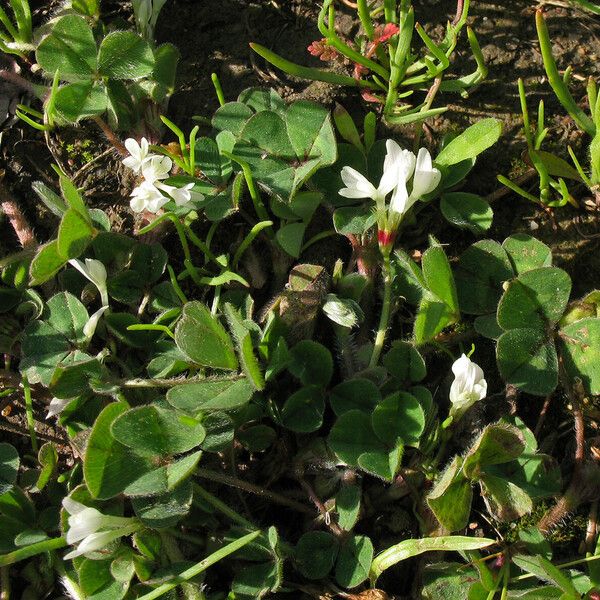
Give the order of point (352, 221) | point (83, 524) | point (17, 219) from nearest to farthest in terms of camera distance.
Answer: point (83, 524) → point (352, 221) → point (17, 219)

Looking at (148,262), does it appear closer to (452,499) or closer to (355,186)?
(355,186)

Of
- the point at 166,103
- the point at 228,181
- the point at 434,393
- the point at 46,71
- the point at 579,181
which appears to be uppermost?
the point at 46,71

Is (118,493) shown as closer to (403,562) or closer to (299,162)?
(403,562)

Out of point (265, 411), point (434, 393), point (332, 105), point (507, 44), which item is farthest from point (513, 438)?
point (507, 44)

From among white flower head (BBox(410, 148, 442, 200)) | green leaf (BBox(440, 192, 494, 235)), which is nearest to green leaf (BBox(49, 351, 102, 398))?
white flower head (BBox(410, 148, 442, 200))

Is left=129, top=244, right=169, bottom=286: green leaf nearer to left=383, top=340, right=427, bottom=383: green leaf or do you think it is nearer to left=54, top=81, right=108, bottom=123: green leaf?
left=54, top=81, right=108, bottom=123: green leaf

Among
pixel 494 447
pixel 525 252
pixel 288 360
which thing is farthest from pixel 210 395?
pixel 525 252

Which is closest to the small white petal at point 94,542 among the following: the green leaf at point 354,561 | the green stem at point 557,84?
the green leaf at point 354,561
